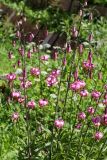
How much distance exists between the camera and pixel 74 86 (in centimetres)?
397

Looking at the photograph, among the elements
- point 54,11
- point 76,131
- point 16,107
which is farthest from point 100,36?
point 76,131

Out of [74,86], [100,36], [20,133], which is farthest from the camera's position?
[100,36]

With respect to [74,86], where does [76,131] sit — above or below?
below

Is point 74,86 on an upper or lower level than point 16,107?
upper

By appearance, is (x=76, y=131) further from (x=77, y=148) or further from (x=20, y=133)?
(x=20, y=133)

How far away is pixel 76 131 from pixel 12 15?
809cm

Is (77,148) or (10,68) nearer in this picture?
(77,148)

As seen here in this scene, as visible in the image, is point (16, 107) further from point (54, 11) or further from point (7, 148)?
point (54, 11)

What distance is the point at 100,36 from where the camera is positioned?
9.19m

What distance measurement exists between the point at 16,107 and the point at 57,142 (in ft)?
4.03

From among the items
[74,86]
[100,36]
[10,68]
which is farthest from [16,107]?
[100,36]

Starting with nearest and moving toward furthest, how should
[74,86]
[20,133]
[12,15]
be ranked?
[74,86], [20,133], [12,15]

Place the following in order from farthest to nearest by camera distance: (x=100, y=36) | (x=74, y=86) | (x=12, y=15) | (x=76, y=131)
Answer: (x=12, y=15)
(x=100, y=36)
(x=76, y=131)
(x=74, y=86)

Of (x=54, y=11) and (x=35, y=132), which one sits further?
(x=54, y=11)
